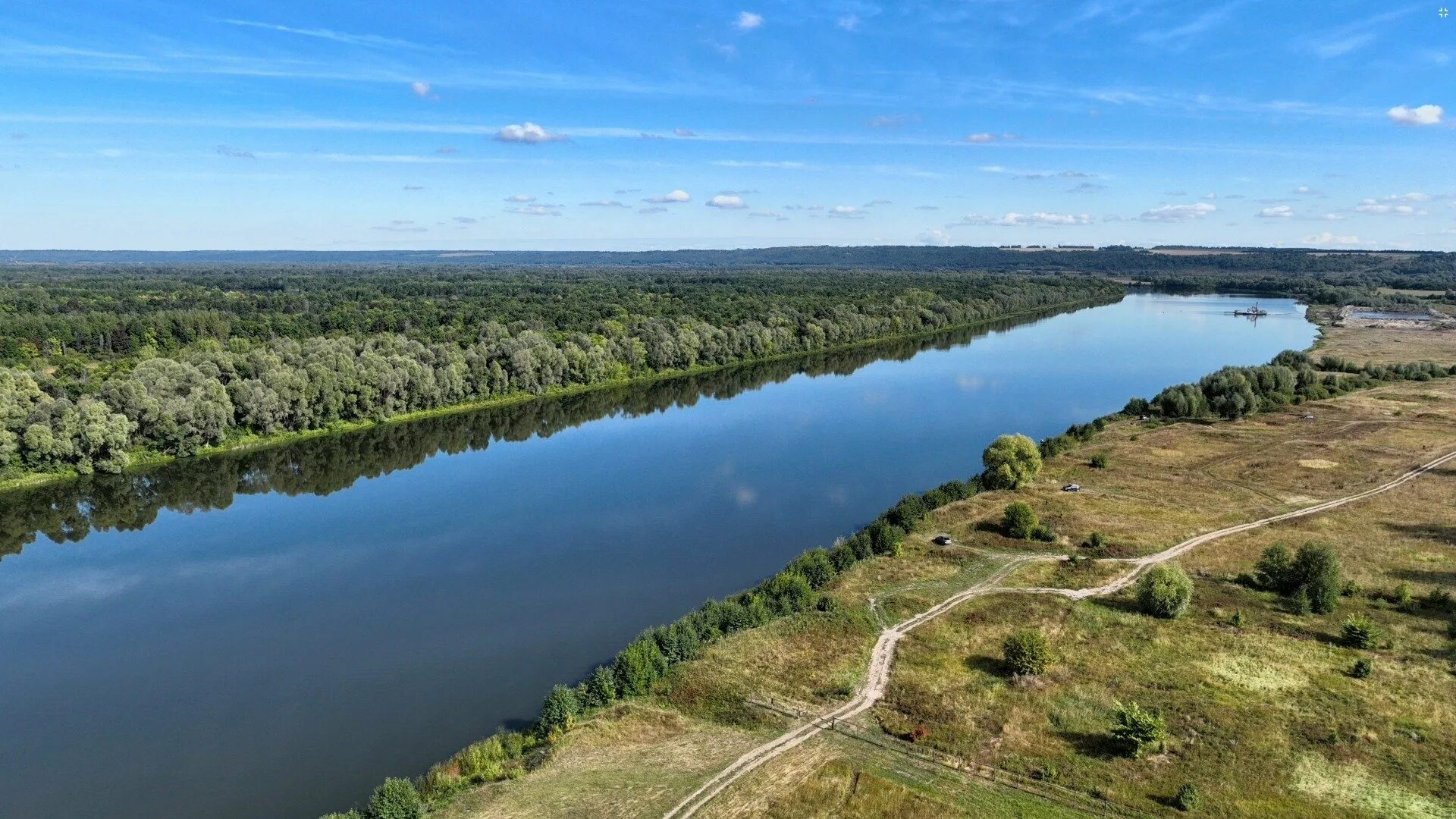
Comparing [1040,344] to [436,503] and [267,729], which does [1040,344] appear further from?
[267,729]

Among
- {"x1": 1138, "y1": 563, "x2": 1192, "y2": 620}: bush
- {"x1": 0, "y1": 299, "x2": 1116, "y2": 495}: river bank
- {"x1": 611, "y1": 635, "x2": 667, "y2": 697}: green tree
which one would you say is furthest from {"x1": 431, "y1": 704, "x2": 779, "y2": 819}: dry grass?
{"x1": 0, "y1": 299, "x2": 1116, "y2": 495}: river bank

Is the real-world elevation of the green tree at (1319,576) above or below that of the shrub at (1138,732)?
above

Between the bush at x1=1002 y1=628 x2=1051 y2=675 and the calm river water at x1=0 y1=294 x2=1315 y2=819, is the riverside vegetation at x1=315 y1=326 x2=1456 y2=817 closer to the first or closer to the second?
the bush at x1=1002 y1=628 x2=1051 y2=675

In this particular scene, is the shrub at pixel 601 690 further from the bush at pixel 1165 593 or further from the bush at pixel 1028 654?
the bush at pixel 1165 593

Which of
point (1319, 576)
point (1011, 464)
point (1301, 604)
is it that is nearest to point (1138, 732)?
point (1301, 604)

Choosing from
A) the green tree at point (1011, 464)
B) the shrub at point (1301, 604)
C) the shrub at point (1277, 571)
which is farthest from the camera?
the green tree at point (1011, 464)

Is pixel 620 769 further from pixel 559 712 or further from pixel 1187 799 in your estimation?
pixel 1187 799

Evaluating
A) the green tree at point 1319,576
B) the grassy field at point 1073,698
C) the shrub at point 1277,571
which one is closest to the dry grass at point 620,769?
the grassy field at point 1073,698

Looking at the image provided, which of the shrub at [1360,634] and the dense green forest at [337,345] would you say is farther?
the dense green forest at [337,345]
